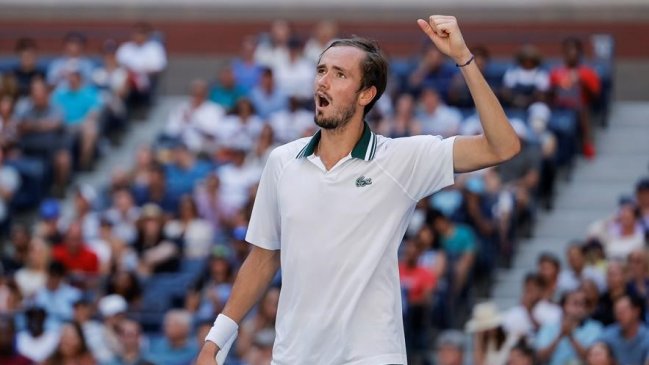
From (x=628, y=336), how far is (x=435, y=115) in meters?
4.37

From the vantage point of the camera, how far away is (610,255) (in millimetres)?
12586

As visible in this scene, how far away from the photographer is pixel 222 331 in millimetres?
5953

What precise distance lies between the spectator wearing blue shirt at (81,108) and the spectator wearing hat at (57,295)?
10.9 ft

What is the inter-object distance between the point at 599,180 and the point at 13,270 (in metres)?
5.71

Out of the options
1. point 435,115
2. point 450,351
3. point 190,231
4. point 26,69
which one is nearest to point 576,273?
point 450,351

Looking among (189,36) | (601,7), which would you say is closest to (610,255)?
(601,7)

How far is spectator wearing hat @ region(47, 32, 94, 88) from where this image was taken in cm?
1727

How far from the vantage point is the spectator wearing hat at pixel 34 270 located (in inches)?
541

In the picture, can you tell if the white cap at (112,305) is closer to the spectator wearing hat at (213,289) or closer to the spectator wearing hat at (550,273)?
the spectator wearing hat at (213,289)

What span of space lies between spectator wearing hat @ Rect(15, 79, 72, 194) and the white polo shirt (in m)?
10.6

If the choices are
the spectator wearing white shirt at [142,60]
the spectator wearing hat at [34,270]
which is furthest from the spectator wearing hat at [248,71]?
the spectator wearing hat at [34,270]

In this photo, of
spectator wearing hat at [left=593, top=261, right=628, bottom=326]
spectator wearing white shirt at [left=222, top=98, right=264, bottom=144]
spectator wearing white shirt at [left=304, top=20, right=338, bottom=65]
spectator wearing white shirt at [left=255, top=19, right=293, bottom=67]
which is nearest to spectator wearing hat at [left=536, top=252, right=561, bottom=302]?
spectator wearing hat at [left=593, top=261, right=628, bottom=326]

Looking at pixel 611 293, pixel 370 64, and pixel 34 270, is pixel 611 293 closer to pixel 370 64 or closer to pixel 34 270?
pixel 34 270

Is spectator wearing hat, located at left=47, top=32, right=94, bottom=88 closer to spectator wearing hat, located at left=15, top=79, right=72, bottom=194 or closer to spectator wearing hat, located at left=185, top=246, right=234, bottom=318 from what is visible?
spectator wearing hat, located at left=15, top=79, right=72, bottom=194
